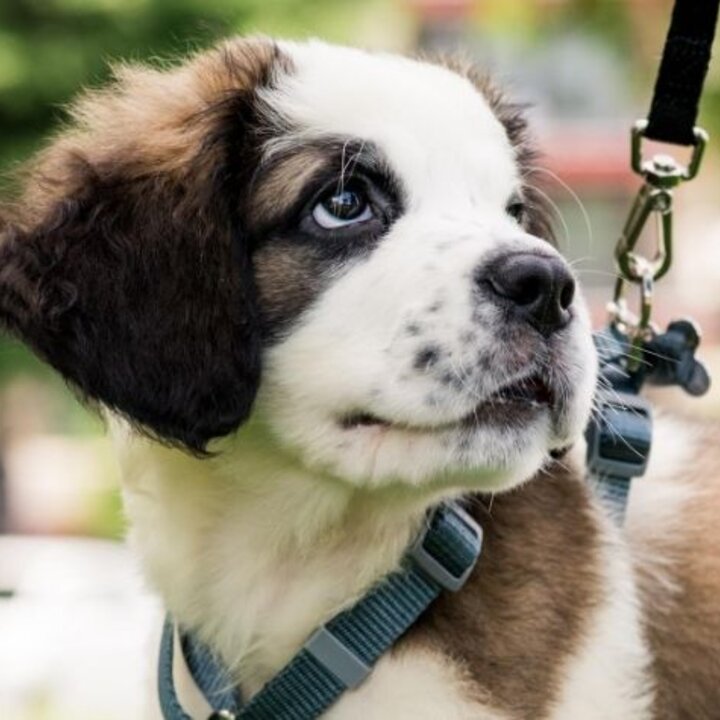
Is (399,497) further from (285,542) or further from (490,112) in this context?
(490,112)

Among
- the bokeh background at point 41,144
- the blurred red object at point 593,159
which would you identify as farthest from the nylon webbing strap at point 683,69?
the blurred red object at point 593,159

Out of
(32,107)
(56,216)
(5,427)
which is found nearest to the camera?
(56,216)

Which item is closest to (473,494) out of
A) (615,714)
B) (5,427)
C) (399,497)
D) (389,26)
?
(399,497)

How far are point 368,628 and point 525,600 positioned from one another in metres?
0.30

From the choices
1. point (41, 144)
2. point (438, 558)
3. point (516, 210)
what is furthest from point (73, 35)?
point (438, 558)

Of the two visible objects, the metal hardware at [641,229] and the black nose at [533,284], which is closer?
the black nose at [533,284]

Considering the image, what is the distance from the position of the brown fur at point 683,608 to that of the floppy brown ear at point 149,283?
97 cm

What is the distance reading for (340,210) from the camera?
9.08 ft

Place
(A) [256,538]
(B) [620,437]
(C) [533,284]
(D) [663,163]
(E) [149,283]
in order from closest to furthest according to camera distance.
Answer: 1. (C) [533,284]
2. (E) [149,283]
3. (A) [256,538]
4. (B) [620,437]
5. (D) [663,163]

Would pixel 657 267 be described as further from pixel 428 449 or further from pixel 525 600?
pixel 428 449

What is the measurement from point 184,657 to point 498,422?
87cm

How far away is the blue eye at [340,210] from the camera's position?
2760 mm

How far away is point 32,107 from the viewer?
9.16 meters

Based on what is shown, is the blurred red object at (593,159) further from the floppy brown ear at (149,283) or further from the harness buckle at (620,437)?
the floppy brown ear at (149,283)
